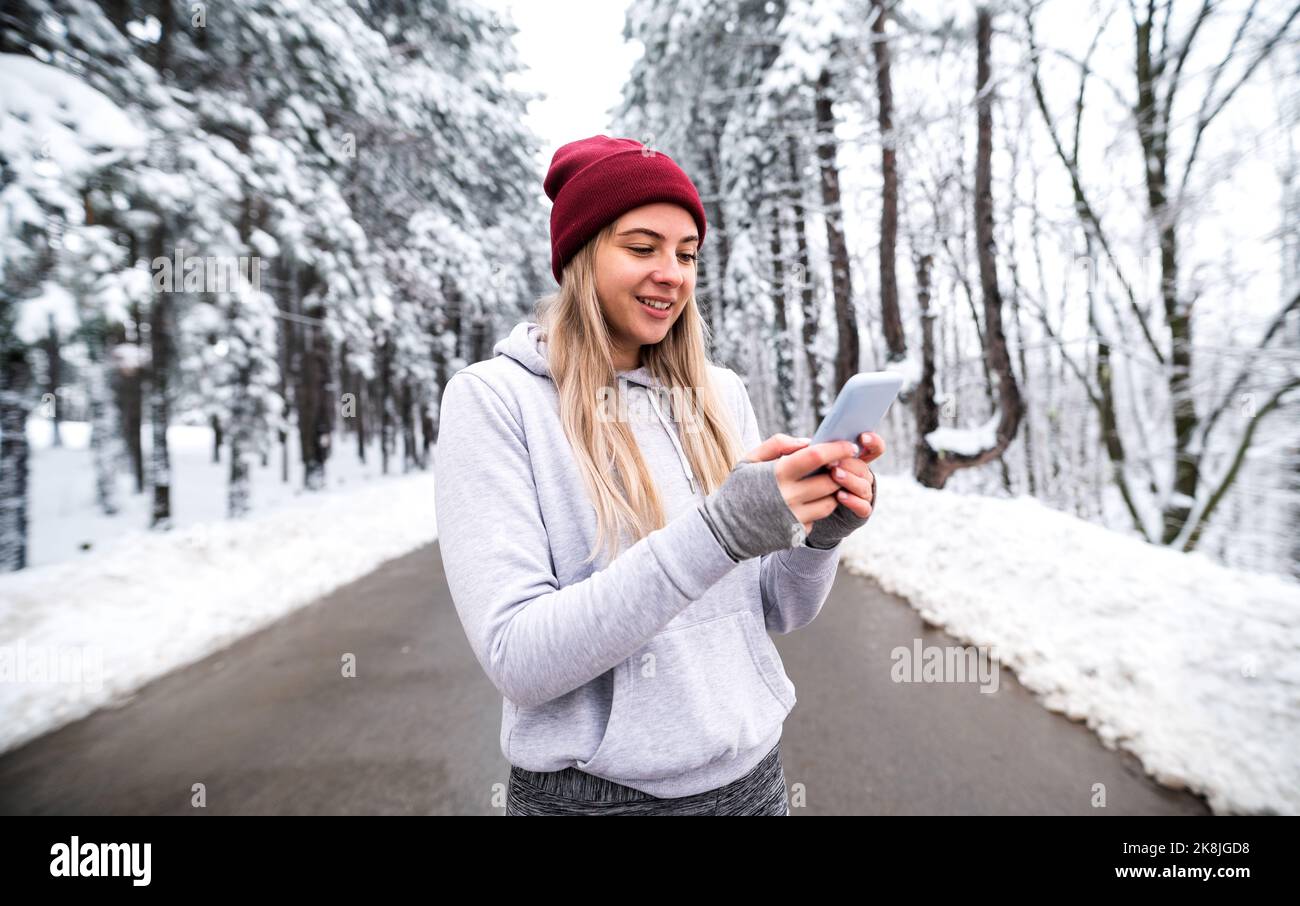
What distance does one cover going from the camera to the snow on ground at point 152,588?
460 centimetres

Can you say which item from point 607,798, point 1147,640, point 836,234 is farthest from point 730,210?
point 607,798

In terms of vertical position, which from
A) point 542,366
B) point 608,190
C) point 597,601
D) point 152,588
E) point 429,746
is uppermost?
point 608,190

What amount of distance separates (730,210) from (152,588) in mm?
12282

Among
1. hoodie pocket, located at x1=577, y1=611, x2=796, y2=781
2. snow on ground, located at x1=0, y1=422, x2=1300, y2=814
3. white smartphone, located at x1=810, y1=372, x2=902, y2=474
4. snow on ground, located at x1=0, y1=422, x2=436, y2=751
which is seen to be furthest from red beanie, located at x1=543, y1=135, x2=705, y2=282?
snow on ground, located at x1=0, y1=422, x2=436, y2=751

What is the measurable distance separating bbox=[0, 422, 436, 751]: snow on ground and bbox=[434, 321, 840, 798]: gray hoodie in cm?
511

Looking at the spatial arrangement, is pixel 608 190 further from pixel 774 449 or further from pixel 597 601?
pixel 597 601

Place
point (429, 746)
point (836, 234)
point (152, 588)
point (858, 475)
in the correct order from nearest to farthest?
point (858, 475)
point (429, 746)
point (152, 588)
point (836, 234)

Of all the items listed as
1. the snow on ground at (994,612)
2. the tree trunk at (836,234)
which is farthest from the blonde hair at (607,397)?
the tree trunk at (836,234)

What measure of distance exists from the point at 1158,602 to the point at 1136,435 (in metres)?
6.07

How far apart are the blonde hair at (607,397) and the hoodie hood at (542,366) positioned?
0.02 m

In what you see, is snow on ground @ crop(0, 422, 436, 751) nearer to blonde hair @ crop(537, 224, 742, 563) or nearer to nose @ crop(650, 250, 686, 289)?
blonde hair @ crop(537, 224, 742, 563)

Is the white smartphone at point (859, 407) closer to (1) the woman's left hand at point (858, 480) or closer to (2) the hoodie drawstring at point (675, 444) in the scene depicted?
(1) the woman's left hand at point (858, 480)

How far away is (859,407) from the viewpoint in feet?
3.53
